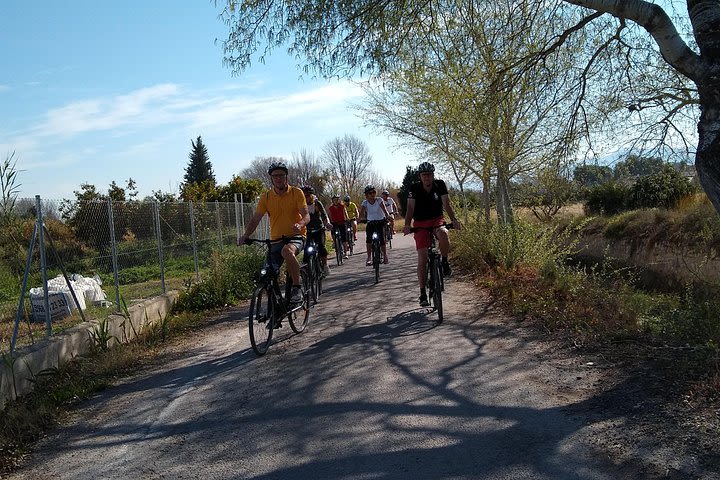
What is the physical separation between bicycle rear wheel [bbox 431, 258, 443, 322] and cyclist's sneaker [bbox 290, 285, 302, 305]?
1.65 meters

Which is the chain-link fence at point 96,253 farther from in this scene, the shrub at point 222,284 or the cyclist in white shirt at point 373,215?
the cyclist in white shirt at point 373,215

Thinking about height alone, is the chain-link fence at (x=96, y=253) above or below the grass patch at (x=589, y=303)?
above

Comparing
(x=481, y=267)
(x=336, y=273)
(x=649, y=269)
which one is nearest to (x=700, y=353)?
(x=481, y=267)

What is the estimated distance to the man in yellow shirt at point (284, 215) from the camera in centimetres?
786

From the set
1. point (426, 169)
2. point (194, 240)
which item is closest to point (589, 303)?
point (426, 169)

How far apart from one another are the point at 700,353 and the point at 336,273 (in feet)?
34.4

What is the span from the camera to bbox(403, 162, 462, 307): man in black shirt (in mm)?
8547

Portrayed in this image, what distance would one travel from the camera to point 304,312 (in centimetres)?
885

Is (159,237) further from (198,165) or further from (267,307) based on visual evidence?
A: (198,165)

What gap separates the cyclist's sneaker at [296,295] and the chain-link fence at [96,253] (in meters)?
2.32

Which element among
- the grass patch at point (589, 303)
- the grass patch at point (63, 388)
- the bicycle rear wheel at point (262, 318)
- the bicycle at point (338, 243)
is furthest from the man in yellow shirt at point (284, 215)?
the bicycle at point (338, 243)

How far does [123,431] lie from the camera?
196 inches

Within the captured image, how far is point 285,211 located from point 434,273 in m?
1.97

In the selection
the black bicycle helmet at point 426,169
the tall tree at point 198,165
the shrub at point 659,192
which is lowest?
the shrub at point 659,192
